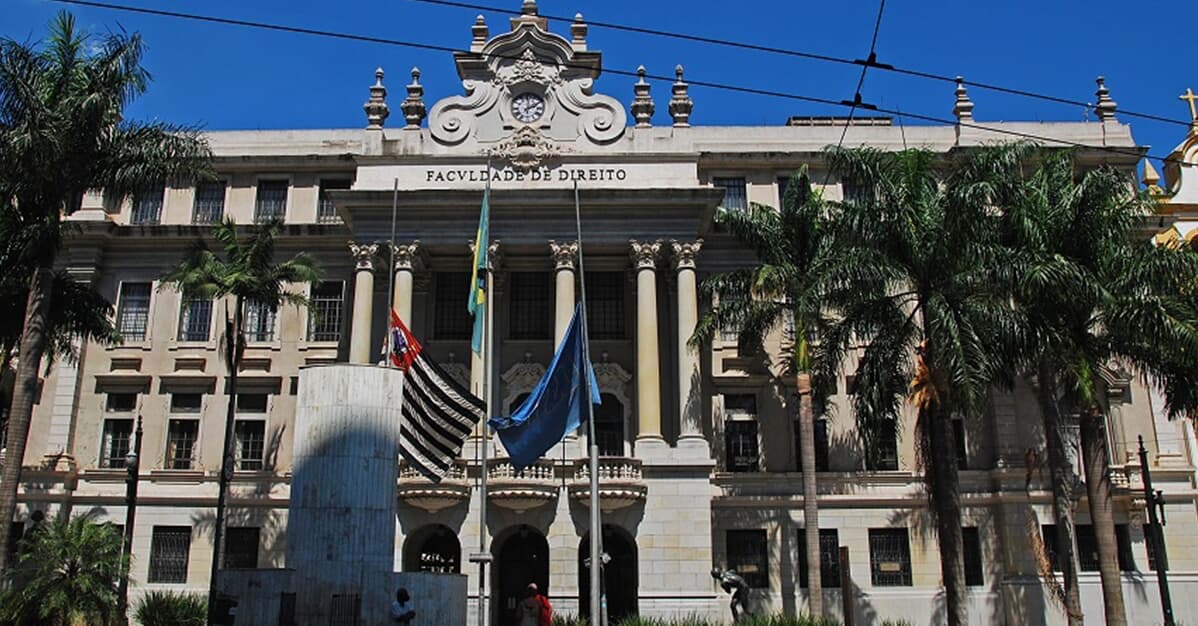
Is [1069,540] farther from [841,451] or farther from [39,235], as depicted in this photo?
[39,235]

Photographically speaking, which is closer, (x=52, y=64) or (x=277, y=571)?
(x=277, y=571)

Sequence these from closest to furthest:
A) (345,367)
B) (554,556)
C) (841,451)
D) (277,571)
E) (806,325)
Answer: (277,571) → (345,367) → (806,325) → (554,556) → (841,451)

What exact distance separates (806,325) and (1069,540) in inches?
328

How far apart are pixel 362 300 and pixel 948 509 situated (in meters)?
18.1

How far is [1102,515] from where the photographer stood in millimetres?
25547

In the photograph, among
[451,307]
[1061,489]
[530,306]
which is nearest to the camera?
[1061,489]

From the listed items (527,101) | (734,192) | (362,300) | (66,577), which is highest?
(527,101)

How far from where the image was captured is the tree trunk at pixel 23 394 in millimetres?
22516

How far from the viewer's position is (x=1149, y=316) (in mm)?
24500

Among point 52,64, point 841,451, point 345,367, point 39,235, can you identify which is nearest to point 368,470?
point 345,367

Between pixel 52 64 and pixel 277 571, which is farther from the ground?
pixel 52 64

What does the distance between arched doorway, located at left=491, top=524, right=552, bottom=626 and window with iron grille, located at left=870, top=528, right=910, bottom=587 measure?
1023 centimetres

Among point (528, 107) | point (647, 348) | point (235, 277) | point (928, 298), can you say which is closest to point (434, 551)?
point (647, 348)

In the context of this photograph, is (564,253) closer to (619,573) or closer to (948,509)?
(619,573)
